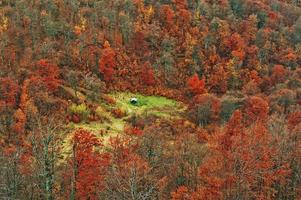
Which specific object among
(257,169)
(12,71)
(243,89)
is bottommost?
(243,89)

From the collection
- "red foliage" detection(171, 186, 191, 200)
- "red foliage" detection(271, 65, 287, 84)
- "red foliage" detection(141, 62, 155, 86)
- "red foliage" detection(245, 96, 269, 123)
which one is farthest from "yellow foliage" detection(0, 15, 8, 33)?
"red foliage" detection(171, 186, 191, 200)

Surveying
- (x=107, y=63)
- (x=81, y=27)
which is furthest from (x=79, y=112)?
(x=81, y=27)

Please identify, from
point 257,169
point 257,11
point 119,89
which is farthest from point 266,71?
point 257,169

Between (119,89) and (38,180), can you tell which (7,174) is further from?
(119,89)

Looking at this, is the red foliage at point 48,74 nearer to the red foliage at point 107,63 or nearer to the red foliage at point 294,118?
the red foliage at point 107,63

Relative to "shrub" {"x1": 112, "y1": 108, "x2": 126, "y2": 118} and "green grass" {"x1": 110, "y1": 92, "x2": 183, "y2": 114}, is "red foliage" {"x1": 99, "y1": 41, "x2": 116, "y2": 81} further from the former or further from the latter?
"shrub" {"x1": 112, "y1": 108, "x2": 126, "y2": 118}

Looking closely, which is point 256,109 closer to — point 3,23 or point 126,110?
point 126,110

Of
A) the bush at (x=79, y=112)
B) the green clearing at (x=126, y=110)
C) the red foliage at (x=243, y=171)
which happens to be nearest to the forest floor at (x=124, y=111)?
the green clearing at (x=126, y=110)
